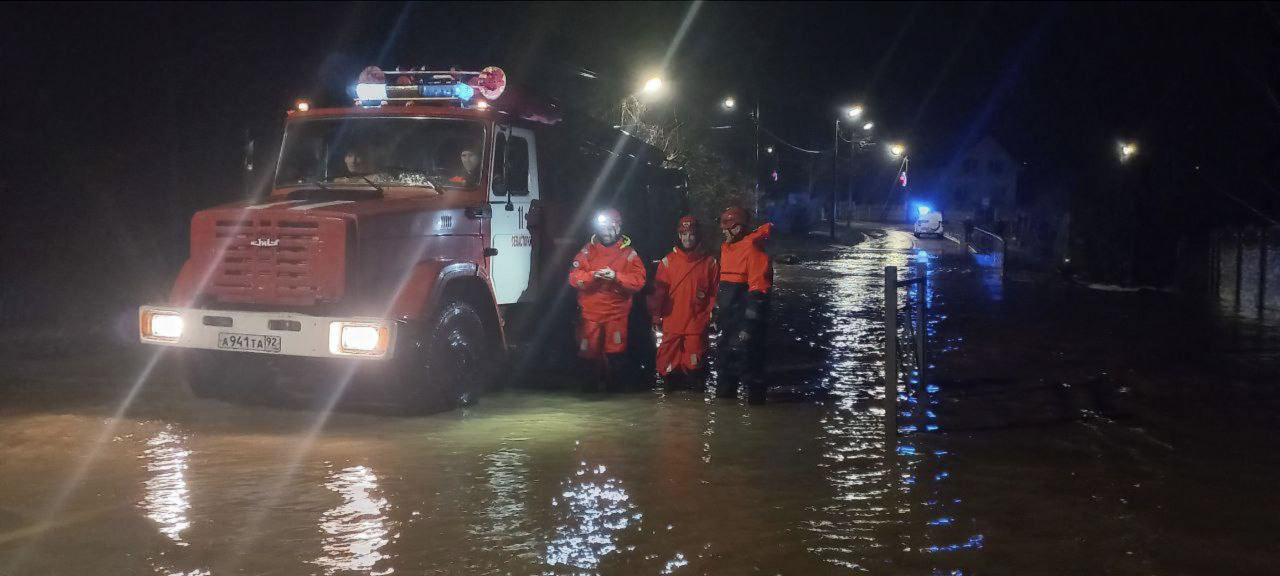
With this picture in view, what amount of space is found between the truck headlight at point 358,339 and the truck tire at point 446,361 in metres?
0.33

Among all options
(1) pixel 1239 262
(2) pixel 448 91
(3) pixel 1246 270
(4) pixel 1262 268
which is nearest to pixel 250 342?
(2) pixel 448 91

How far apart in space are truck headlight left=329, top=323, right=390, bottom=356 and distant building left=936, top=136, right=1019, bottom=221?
92.4 m

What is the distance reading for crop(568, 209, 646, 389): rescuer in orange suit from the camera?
10.6m

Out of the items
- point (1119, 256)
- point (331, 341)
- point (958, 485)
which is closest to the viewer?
point (958, 485)

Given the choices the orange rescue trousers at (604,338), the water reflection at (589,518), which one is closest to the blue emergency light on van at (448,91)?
the orange rescue trousers at (604,338)

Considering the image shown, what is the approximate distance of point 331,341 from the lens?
8.84 meters

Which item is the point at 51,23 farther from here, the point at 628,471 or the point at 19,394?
the point at 628,471

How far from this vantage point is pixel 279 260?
29.7ft

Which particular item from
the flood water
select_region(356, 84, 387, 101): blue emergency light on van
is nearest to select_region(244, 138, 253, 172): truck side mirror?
select_region(356, 84, 387, 101): blue emergency light on van

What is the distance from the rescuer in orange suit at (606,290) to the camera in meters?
10.6

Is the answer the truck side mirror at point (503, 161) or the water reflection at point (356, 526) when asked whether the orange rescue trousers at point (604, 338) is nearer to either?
the truck side mirror at point (503, 161)

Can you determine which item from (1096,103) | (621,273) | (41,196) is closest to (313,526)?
(621,273)

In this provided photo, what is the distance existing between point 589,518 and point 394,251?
3.36 m

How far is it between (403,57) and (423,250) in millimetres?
19397
